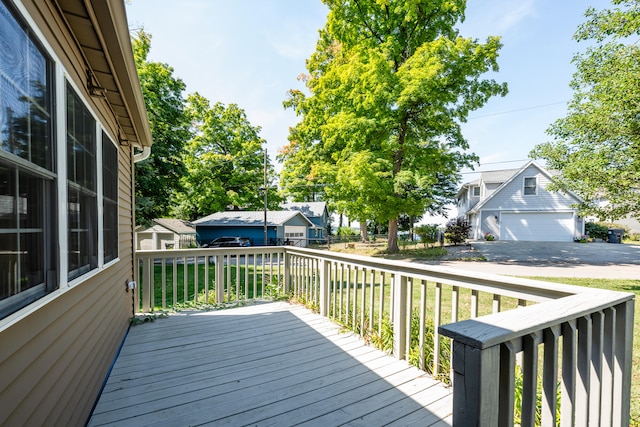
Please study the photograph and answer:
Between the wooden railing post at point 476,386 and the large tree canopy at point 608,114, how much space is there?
7.82 metres

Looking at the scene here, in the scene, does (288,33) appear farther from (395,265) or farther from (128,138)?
(395,265)

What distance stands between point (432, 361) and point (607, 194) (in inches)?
269

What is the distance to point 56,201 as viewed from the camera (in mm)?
1378

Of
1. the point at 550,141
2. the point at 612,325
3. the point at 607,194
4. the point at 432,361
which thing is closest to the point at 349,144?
the point at 550,141

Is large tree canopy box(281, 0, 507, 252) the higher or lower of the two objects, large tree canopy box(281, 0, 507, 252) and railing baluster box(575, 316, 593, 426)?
the higher

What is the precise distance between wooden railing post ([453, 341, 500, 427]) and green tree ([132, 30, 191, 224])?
1110 centimetres

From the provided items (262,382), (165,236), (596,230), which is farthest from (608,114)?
(165,236)

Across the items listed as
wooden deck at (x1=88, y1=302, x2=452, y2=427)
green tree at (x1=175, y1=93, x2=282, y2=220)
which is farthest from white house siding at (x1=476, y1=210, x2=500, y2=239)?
wooden deck at (x1=88, y1=302, x2=452, y2=427)

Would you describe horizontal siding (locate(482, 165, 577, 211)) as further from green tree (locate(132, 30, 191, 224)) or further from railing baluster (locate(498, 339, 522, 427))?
railing baluster (locate(498, 339, 522, 427))

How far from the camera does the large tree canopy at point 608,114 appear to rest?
5.86 m

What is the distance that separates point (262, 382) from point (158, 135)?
447 inches

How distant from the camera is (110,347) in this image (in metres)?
2.55

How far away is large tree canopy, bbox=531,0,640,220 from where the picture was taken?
231 inches

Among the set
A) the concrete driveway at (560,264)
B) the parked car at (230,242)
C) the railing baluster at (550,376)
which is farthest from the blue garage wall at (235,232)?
the railing baluster at (550,376)
